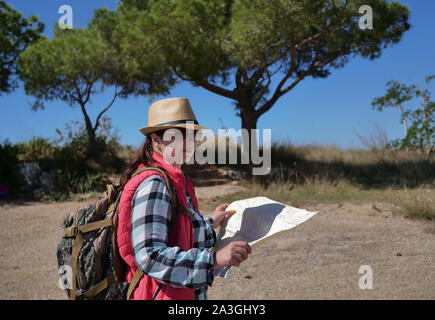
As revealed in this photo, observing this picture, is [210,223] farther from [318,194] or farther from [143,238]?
[318,194]

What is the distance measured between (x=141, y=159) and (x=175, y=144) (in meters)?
0.15

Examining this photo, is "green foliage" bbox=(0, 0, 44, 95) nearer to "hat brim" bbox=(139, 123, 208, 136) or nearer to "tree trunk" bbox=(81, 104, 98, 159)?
"tree trunk" bbox=(81, 104, 98, 159)

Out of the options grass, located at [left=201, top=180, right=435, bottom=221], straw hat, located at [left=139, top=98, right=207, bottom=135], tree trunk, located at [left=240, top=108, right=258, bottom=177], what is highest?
tree trunk, located at [left=240, top=108, right=258, bottom=177]

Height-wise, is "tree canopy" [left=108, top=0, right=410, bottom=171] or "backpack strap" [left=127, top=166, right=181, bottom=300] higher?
"tree canopy" [left=108, top=0, right=410, bottom=171]

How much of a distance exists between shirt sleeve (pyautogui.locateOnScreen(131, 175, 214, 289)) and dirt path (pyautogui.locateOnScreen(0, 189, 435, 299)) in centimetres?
288

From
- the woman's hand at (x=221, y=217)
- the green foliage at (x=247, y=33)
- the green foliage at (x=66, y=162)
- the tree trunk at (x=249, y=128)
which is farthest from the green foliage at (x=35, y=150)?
the woman's hand at (x=221, y=217)

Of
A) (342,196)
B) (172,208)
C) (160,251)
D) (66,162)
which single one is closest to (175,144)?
(172,208)

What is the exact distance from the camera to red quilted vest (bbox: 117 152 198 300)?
4.25 ft

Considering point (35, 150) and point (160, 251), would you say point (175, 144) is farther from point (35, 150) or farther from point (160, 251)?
point (35, 150)

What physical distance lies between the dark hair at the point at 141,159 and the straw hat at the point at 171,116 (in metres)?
0.04

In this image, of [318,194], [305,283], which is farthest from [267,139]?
[305,283]

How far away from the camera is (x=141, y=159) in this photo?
1.47 m

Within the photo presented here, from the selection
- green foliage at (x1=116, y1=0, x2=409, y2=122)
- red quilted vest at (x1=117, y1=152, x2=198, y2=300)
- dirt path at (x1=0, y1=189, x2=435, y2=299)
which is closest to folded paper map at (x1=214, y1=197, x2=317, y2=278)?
red quilted vest at (x1=117, y1=152, x2=198, y2=300)

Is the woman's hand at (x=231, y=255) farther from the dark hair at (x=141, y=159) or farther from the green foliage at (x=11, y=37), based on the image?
the green foliage at (x=11, y=37)
